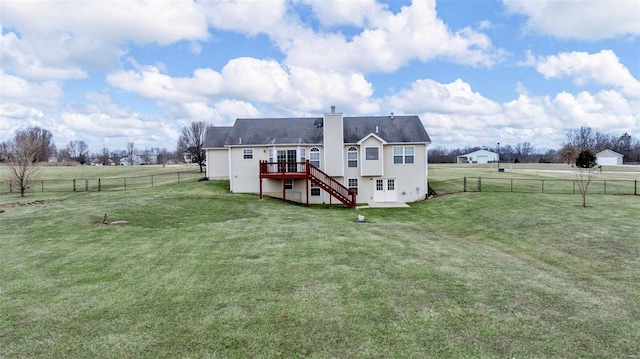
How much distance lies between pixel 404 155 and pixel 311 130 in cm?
719

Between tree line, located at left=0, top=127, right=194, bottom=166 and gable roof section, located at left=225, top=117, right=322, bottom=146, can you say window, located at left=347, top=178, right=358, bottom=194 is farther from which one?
tree line, located at left=0, top=127, right=194, bottom=166

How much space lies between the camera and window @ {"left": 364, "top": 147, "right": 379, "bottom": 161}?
83.6 ft

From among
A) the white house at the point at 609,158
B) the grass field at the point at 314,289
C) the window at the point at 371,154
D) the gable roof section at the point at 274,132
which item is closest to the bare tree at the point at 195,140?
the gable roof section at the point at 274,132

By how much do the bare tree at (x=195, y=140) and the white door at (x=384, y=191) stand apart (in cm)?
2588

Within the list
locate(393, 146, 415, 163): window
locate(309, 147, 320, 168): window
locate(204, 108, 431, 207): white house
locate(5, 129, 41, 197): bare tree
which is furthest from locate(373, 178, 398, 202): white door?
locate(5, 129, 41, 197): bare tree

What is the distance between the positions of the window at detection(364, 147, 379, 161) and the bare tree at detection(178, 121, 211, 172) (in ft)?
83.6

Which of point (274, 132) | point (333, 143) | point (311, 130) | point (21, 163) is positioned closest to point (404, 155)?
point (333, 143)

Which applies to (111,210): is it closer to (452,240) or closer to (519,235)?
(452,240)

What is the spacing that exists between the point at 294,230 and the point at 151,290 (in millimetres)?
6746

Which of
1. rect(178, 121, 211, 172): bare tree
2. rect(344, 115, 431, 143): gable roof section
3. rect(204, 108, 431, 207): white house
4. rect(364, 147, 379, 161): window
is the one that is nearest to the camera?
rect(204, 108, 431, 207): white house

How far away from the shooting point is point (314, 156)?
25922mm

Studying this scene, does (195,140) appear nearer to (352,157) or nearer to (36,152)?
(36,152)

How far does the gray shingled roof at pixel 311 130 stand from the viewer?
1031 inches

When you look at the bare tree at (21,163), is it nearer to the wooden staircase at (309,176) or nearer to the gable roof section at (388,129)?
the wooden staircase at (309,176)
